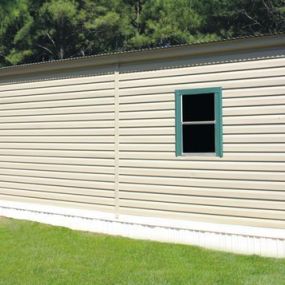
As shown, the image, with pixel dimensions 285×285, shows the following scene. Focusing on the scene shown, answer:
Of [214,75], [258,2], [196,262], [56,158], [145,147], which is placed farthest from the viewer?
[258,2]

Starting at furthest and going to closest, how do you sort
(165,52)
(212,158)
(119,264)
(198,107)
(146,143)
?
1. (146,143)
2. (165,52)
3. (198,107)
4. (212,158)
5. (119,264)

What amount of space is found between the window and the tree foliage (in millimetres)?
18374

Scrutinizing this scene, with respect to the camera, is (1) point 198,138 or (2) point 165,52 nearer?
(1) point 198,138

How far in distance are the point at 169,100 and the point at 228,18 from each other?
20.4m

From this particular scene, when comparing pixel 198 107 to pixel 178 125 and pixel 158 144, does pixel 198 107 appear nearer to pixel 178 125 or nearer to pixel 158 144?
pixel 178 125

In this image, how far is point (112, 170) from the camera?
10.0 metres

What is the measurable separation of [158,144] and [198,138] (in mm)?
738

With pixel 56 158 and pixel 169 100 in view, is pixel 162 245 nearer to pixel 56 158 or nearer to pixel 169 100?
pixel 169 100

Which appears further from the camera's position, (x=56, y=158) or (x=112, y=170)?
(x=56, y=158)

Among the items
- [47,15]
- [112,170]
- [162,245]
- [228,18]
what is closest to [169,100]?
[112,170]

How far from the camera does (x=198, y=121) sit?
892 cm

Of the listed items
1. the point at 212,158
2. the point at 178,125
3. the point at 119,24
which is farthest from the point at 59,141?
the point at 119,24

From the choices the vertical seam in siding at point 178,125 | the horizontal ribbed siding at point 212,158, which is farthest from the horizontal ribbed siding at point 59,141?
the vertical seam in siding at point 178,125

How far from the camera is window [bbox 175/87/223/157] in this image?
28.7ft
